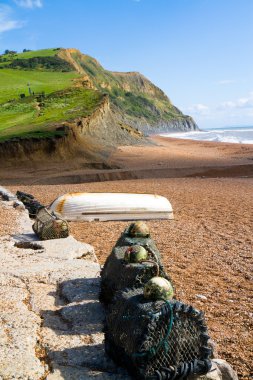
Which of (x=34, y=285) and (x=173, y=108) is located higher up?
(x=173, y=108)

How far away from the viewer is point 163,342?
12.7 feet

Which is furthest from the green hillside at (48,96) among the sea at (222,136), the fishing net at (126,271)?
the fishing net at (126,271)

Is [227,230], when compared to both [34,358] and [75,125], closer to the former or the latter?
[34,358]

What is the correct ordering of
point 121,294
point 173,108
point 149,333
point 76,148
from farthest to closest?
point 173,108 < point 76,148 < point 121,294 < point 149,333

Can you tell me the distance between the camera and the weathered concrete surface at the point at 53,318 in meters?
4.10

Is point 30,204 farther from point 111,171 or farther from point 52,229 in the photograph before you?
point 111,171

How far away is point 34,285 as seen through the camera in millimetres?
6305

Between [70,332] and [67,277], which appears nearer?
[70,332]

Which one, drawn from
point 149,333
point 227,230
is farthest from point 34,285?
point 227,230

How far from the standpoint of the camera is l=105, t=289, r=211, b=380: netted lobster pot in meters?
3.85

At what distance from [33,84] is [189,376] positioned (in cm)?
5431

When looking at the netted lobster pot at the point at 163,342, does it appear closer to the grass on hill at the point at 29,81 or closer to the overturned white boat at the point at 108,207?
the overturned white boat at the point at 108,207

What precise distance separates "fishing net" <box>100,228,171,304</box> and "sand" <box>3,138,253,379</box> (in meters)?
1.05

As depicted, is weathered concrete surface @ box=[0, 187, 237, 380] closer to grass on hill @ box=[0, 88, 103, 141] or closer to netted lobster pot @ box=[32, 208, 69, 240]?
netted lobster pot @ box=[32, 208, 69, 240]
